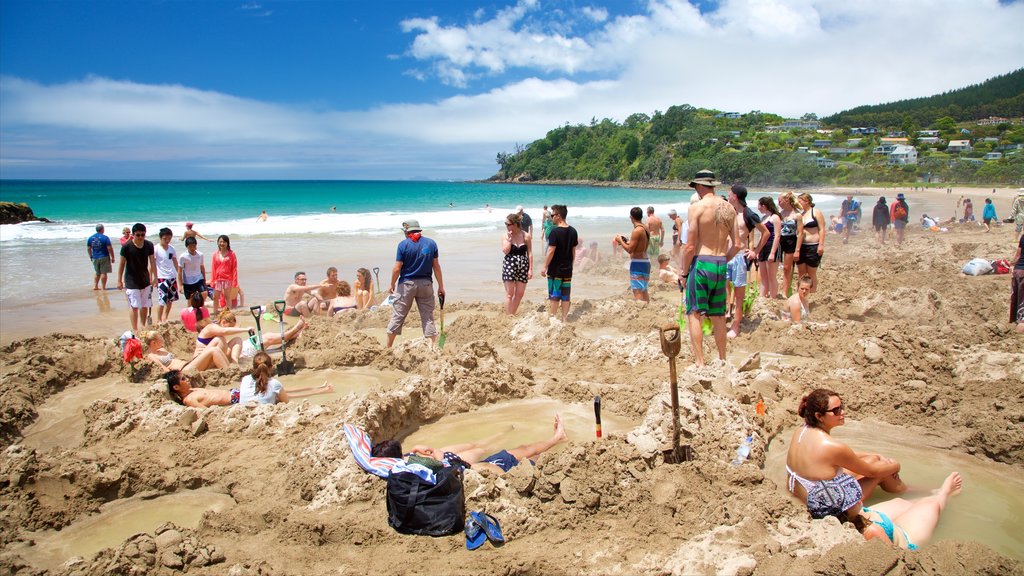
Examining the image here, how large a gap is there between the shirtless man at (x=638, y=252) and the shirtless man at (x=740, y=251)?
123 centimetres

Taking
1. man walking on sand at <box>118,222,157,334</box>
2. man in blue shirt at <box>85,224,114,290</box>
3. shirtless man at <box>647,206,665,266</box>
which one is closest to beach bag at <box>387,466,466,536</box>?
man walking on sand at <box>118,222,157,334</box>

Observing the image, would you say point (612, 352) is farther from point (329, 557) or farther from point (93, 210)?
point (93, 210)

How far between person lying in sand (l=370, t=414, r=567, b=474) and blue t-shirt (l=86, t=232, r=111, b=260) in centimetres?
1068

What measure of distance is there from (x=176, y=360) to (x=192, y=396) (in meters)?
1.85

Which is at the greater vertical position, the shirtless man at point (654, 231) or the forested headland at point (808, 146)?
the forested headland at point (808, 146)

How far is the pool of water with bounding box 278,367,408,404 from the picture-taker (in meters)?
6.63

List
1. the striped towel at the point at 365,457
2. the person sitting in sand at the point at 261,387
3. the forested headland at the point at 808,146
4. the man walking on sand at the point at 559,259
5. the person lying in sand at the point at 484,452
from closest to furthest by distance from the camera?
the striped towel at the point at 365,457 → the person lying in sand at the point at 484,452 → the person sitting in sand at the point at 261,387 → the man walking on sand at the point at 559,259 → the forested headland at the point at 808,146

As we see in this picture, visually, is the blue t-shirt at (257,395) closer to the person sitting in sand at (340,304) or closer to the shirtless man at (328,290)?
the person sitting in sand at (340,304)

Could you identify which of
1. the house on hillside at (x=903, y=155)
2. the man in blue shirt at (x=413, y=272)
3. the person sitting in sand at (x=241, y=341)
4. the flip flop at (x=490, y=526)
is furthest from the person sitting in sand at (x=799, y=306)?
the house on hillside at (x=903, y=155)

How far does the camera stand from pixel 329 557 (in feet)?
11.6

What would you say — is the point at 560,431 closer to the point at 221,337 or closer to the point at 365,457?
the point at 365,457

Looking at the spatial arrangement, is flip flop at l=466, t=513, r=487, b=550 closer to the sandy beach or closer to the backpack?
the sandy beach

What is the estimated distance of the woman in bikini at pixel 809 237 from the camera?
825cm

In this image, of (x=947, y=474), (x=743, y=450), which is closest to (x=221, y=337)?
(x=743, y=450)
